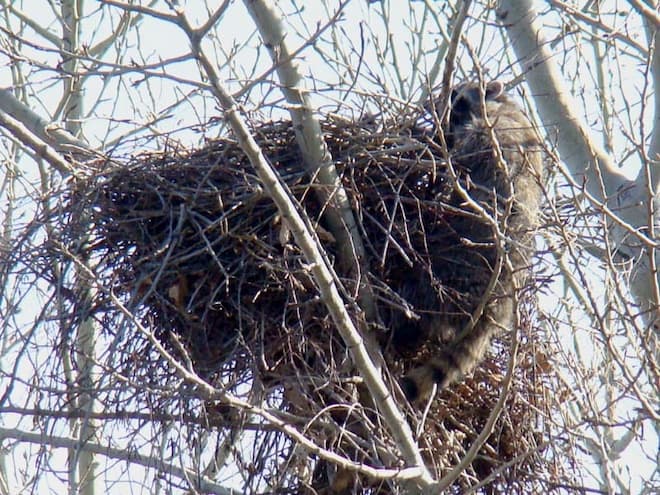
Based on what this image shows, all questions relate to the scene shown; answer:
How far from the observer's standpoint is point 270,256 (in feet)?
13.4

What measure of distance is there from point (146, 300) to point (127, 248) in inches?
11.9

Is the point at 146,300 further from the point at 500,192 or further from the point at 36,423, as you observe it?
the point at 500,192

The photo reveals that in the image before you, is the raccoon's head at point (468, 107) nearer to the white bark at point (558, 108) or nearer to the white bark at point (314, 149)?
the white bark at point (558, 108)

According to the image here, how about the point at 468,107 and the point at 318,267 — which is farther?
the point at 468,107

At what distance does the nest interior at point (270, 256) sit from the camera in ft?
13.5

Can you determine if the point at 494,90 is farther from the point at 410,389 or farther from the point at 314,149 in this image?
the point at 410,389

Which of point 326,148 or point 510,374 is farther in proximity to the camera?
point 326,148

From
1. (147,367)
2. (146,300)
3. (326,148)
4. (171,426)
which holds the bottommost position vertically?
(171,426)

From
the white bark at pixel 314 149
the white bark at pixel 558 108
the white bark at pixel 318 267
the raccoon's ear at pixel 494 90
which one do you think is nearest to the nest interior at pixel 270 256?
the white bark at pixel 314 149

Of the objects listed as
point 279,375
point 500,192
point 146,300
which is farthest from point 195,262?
point 500,192

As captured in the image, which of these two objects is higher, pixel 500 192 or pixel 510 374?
pixel 500 192

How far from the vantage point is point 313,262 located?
11.3ft

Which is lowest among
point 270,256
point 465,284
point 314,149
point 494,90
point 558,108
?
point 465,284

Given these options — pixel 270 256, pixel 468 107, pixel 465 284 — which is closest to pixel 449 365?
pixel 465 284
